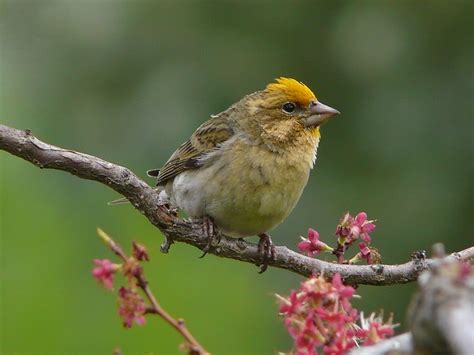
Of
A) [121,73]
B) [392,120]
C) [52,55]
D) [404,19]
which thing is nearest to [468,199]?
[392,120]

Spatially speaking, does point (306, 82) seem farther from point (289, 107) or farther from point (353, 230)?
point (353, 230)

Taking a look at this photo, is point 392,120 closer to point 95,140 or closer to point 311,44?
point 311,44

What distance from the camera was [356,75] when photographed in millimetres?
6785

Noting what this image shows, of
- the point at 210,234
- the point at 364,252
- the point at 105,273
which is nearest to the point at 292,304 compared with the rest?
the point at 105,273

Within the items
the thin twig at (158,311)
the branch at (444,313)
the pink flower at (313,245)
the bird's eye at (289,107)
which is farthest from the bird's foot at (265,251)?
the branch at (444,313)

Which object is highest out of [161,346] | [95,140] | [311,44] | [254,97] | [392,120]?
[311,44]

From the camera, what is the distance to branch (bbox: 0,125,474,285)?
10.8 ft

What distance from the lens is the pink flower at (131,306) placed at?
2.74m

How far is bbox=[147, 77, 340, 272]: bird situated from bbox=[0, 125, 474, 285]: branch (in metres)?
0.09

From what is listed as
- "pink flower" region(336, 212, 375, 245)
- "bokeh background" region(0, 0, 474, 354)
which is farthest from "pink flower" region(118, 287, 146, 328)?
"bokeh background" region(0, 0, 474, 354)

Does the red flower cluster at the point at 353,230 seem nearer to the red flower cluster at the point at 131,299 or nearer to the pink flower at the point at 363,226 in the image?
the pink flower at the point at 363,226

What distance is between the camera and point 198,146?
4.97m

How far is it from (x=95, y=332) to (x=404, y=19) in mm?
3314

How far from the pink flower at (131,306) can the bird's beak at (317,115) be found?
2176mm
